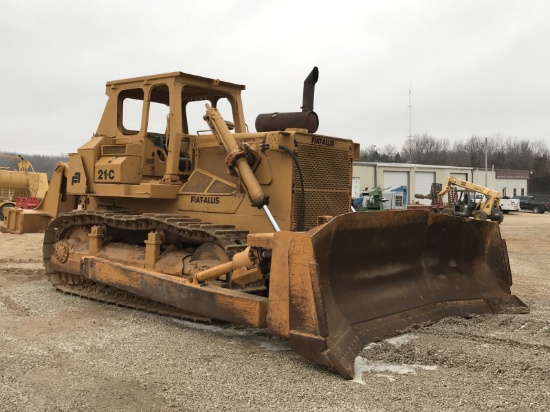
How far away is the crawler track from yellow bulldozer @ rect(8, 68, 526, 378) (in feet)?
0.07

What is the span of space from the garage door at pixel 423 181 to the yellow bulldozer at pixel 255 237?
47301mm

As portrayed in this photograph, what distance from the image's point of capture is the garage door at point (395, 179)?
50.2 metres

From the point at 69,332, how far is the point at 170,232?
157cm

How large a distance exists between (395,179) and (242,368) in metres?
48.2

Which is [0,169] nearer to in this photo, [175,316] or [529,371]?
[175,316]

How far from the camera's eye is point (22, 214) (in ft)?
30.1

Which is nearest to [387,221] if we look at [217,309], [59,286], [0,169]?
[217,309]

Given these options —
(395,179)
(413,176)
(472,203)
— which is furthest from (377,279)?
(413,176)

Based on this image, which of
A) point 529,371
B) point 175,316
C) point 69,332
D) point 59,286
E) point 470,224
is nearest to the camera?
point 529,371

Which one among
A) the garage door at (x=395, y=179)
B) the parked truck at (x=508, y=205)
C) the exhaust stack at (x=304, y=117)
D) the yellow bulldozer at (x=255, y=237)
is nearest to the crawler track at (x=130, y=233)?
the yellow bulldozer at (x=255, y=237)

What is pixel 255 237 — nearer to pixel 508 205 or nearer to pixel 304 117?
pixel 304 117

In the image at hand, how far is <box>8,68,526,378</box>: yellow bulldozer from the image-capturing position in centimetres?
477

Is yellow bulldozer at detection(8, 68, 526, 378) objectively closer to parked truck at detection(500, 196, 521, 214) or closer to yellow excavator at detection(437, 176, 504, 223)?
yellow excavator at detection(437, 176, 504, 223)

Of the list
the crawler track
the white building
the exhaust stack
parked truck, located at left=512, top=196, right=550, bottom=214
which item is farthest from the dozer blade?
parked truck, located at left=512, top=196, right=550, bottom=214
